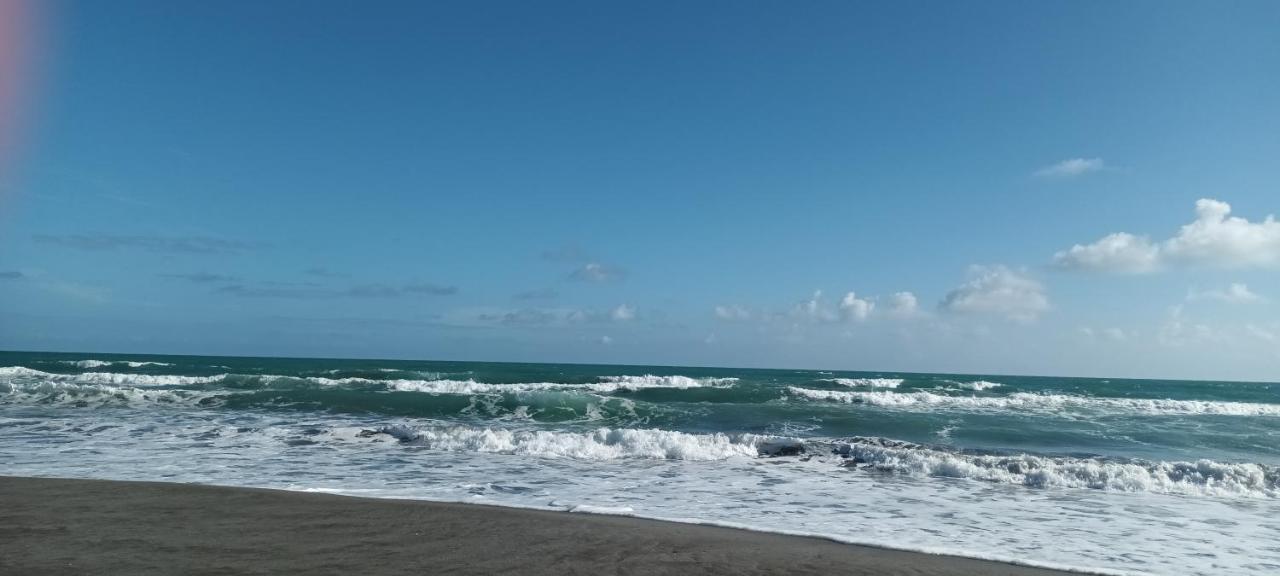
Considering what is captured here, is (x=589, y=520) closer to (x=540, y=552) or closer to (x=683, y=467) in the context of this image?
(x=540, y=552)

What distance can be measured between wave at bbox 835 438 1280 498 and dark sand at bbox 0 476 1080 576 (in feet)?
18.4

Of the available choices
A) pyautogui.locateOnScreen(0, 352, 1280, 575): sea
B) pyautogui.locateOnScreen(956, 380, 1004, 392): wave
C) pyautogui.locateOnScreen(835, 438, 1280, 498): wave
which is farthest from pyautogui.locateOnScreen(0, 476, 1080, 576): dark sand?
pyautogui.locateOnScreen(956, 380, 1004, 392): wave

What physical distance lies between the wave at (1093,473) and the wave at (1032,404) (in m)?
14.8

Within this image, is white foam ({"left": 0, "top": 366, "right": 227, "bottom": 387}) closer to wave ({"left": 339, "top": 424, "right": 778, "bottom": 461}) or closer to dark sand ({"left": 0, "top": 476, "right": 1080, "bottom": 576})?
wave ({"left": 339, "top": 424, "right": 778, "bottom": 461})

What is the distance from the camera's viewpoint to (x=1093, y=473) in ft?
37.1

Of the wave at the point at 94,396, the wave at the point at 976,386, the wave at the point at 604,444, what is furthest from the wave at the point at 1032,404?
the wave at the point at 94,396

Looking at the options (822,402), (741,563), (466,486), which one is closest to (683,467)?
(466,486)

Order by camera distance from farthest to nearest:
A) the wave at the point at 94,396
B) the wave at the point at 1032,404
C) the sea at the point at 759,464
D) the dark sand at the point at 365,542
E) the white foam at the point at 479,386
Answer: the white foam at the point at 479,386 → the wave at the point at 1032,404 → the wave at the point at 94,396 → the sea at the point at 759,464 → the dark sand at the point at 365,542

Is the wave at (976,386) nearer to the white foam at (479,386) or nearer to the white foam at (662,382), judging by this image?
the white foam at (662,382)

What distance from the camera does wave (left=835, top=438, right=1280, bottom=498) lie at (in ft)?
36.0

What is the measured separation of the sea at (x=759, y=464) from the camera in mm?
7805

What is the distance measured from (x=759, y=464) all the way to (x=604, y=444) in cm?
309

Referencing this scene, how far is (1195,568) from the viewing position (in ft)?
21.5

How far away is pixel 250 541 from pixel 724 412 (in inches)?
683
